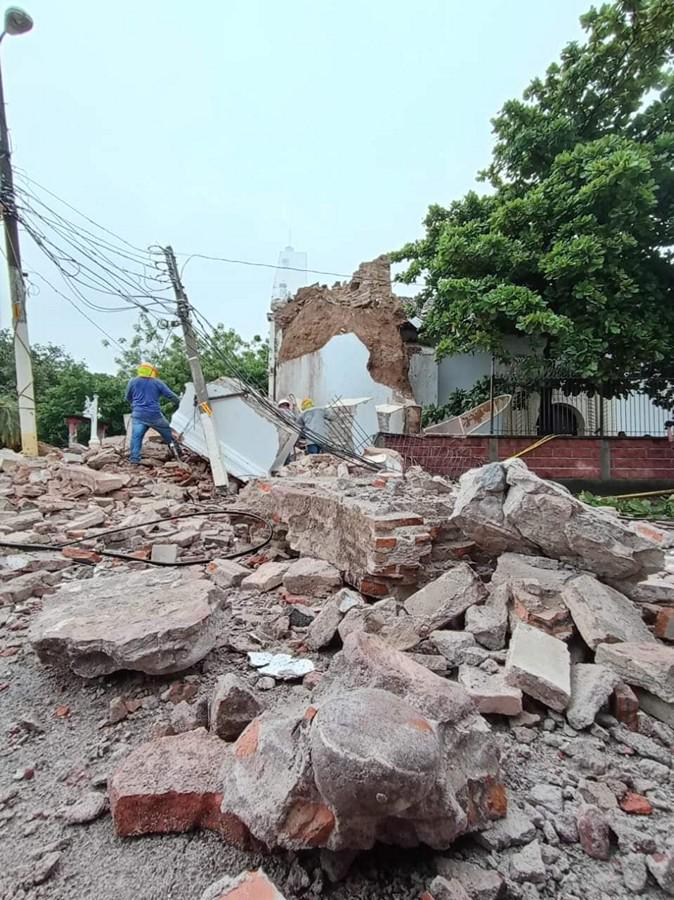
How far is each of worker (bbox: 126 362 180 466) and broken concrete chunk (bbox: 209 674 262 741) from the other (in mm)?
6325

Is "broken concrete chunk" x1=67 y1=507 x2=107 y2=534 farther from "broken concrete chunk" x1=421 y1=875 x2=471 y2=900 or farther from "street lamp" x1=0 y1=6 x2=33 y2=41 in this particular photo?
"street lamp" x1=0 y1=6 x2=33 y2=41

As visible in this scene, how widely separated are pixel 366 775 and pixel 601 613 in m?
1.57

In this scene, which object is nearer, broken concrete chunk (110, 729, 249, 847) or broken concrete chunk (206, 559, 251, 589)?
broken concrete chunk (110, 729, 249, 847)

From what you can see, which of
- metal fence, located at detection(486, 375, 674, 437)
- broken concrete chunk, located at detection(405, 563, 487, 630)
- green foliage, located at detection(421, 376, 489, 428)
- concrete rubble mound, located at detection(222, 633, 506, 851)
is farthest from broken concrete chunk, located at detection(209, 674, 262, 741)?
green foliage, located at detection(421, 376, 489, 428)

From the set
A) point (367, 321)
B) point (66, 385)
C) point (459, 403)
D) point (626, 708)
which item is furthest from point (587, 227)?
point (66, 385)

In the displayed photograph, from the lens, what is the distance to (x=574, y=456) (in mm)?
8352

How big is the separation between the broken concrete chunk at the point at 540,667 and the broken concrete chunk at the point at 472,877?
27.0 inches

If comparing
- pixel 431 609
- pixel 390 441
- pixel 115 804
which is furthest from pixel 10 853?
pixel 390 441

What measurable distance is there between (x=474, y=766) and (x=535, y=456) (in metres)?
8.11

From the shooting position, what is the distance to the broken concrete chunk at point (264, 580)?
2.82 m

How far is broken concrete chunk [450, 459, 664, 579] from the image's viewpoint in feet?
7.13

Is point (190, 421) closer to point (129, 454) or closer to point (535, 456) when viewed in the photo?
point (129, 454)

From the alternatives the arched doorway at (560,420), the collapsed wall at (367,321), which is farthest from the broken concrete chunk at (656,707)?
the collapsed wall at (367,321)

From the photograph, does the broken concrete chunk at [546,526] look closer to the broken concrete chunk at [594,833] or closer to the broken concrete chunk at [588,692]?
the broken concrete chunk at [588,692]
